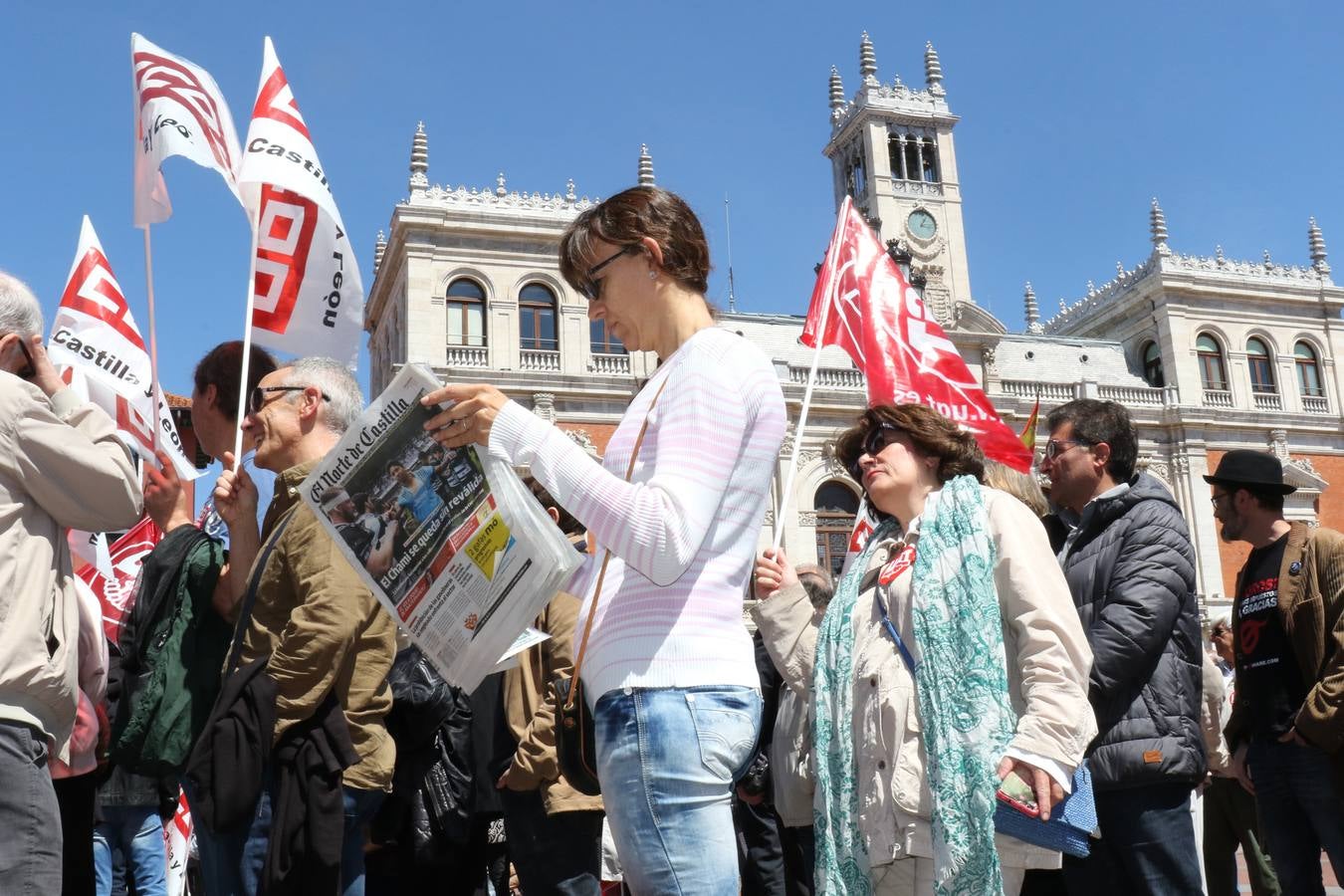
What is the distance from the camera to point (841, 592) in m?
3.12

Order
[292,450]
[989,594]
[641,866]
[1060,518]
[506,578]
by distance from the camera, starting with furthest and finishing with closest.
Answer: [1060,518] < [292,450] < [989,594] < [506,578] < [641,866]

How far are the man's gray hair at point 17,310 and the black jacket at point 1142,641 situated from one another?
3020mm

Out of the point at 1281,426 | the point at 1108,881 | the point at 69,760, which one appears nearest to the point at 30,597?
the point at 69,760

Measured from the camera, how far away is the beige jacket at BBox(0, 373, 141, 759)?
250 cm

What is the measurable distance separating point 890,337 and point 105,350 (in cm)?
461

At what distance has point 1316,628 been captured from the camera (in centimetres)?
423

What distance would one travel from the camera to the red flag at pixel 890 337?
6.47 meters

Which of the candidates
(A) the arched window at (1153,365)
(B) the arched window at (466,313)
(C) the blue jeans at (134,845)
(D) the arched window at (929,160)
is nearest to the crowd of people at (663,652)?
(C) the blue jeans at (134,845)

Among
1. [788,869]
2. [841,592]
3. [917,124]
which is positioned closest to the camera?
[841,592]

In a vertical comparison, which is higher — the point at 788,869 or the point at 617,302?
the point at 617,302

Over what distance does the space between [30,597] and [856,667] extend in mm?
1886

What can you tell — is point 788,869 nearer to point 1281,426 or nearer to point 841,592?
point 841,592

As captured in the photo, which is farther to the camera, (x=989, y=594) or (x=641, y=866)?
(x=989, y=594)

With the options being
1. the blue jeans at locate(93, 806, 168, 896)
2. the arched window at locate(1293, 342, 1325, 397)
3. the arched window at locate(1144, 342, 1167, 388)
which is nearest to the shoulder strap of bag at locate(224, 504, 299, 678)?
the blue jeans at locate(93, 806, 168, 896)
